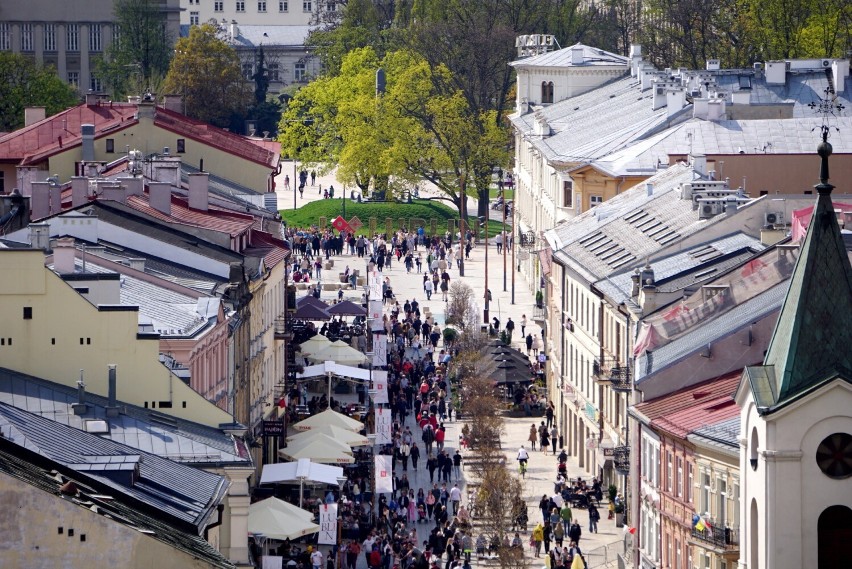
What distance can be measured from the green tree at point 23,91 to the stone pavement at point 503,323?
1765 cm

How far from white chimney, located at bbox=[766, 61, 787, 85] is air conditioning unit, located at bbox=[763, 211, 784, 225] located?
44907 millimetres

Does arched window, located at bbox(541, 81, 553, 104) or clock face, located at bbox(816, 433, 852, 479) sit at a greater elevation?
clock face, located at bbox(816, 433, 852, 479)

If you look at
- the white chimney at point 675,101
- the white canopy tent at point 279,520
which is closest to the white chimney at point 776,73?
the white chimney at point 675,101

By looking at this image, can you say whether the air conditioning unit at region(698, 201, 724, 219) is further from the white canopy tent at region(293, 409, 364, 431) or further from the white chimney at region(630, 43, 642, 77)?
the white chimney at region(630, 43, 642, 77)

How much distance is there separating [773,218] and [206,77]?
11690 centimetres

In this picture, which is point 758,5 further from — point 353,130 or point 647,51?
point 353,130

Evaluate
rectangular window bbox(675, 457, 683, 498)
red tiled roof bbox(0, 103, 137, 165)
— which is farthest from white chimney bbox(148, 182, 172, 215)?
red tiled roof bbox(0, 103, 137, 165)

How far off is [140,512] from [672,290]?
119ft

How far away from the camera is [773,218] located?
79938mm

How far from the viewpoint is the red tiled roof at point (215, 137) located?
106 metres

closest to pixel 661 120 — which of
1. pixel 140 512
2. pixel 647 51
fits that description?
pixel 647 51

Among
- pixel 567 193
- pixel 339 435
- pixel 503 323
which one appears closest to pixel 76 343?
pixel 339 435

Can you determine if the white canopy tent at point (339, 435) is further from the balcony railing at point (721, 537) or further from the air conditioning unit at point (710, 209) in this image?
the balcony railing at point (721, 537)

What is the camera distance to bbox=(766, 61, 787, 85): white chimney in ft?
410
